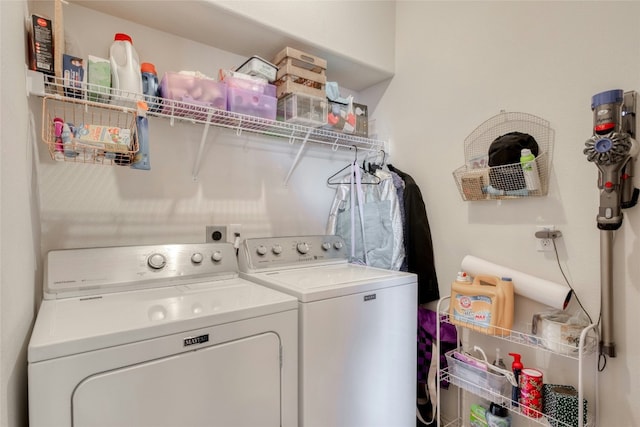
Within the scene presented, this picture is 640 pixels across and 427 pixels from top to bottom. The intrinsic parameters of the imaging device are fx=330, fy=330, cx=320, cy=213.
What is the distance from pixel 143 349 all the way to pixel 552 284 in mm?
1677

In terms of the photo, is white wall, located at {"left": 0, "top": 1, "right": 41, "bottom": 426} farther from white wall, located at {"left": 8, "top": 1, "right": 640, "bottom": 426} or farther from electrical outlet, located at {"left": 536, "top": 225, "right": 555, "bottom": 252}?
electrical outlet, located at {"left": 536, "top": 225, "right": 555, "bottom": 252}

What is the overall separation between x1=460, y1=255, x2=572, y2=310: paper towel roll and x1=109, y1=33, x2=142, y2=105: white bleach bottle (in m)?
1.86

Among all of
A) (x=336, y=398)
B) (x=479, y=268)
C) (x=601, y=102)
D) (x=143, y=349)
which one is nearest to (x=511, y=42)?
(x=601, y=102)

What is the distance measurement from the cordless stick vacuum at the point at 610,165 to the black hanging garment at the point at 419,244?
2.76ft

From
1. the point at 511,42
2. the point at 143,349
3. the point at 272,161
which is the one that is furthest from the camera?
the point at 272,161

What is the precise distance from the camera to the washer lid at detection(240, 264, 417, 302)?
1.38 meters

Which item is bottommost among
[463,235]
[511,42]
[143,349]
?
[143,349]

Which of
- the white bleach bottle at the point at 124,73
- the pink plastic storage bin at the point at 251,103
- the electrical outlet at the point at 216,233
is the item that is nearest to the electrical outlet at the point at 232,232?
the electrical outlet at the point at 216,233

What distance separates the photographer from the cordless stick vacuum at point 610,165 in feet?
4.21

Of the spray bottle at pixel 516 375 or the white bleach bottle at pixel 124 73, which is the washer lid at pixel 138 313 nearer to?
the white bleach bottle at pixel 124 73

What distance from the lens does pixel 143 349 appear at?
0.98 meters

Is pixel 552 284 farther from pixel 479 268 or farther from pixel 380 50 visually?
pixel 380 50

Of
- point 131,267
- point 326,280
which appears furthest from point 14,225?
point 326,280

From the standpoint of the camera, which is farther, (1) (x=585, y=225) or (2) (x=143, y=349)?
(1) (x=585, y=225)
